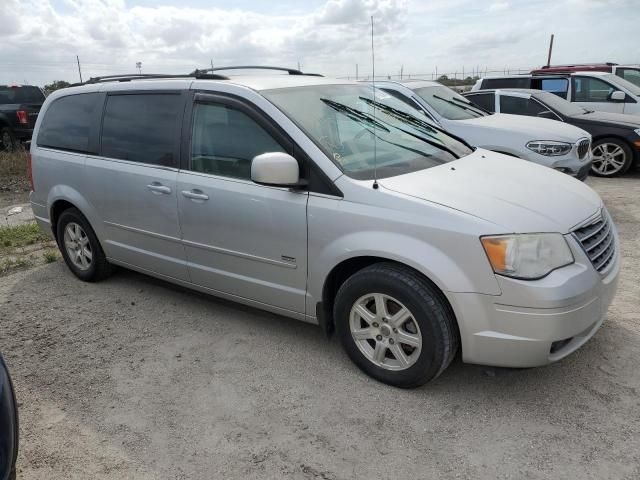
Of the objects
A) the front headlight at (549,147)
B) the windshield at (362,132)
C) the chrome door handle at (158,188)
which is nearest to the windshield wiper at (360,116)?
the windshield at (362,132)

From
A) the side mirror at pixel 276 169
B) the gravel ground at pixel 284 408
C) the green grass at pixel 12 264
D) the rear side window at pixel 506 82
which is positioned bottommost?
the gravel ground at pixel 284 408

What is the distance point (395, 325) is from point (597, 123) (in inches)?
297

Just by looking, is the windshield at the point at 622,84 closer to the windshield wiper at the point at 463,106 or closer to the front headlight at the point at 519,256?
the windshield wiper at the point at 463,106

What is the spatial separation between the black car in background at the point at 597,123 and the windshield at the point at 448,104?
56.2 inches

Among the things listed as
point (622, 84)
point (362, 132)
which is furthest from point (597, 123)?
point (362, 132)

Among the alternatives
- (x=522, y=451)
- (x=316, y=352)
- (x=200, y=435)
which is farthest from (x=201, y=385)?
(x=522, y=451)

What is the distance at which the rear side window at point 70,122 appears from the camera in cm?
463

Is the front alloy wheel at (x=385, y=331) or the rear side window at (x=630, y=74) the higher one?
the rear side window at (x=630, y=74)

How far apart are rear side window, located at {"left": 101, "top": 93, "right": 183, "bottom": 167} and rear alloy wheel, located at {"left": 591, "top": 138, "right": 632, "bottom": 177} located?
24.5ft

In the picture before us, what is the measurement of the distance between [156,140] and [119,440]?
7.07ft

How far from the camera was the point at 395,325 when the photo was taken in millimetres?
3045

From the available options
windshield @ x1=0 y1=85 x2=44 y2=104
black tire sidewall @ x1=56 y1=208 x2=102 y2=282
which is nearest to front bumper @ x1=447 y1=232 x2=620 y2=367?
black tire sidewall @ x1=56 y1=208 x2=102 y2=282

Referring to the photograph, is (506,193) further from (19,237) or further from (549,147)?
(19,237)

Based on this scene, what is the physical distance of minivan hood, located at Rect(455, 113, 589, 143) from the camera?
23.0 feet
